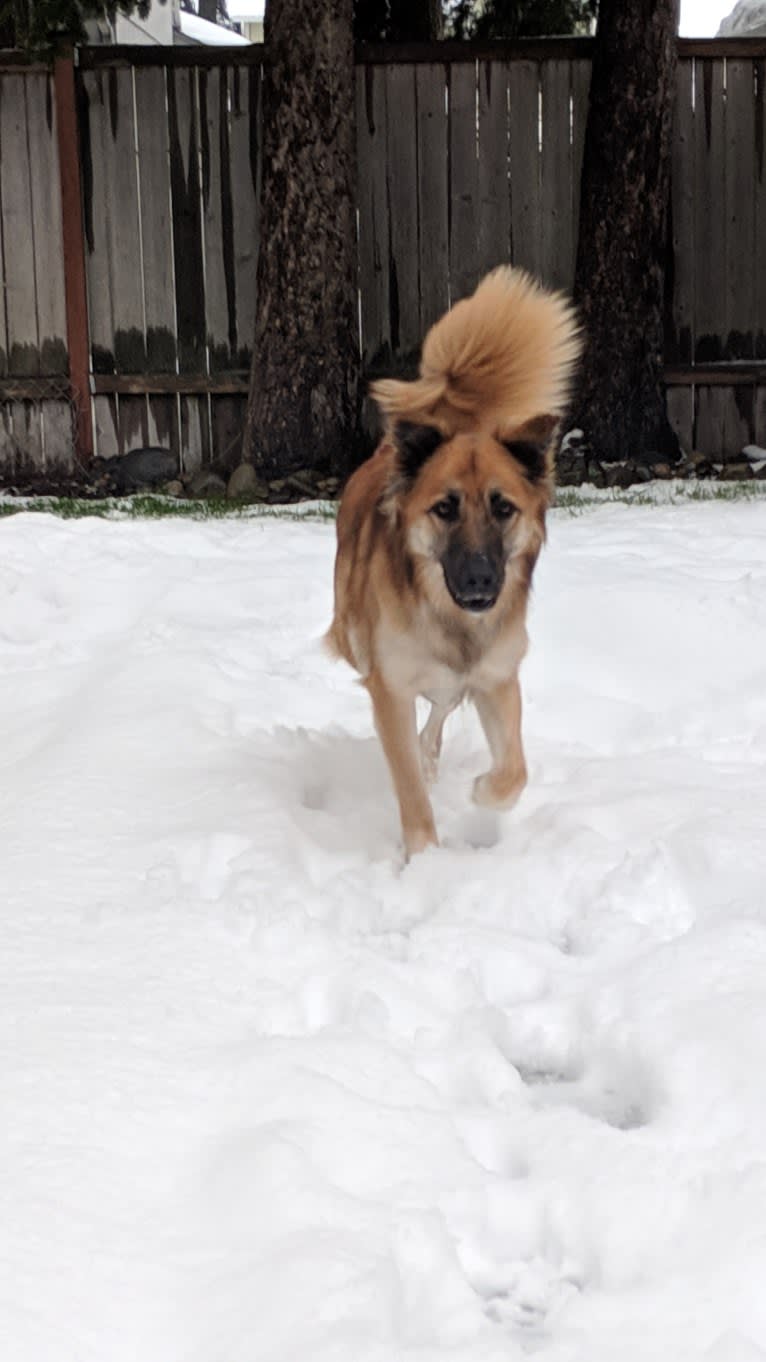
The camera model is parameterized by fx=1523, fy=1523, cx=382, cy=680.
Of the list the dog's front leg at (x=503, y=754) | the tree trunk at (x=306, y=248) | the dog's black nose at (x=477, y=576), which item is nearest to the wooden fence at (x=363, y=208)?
the tree trunk at (x=306, y=248)

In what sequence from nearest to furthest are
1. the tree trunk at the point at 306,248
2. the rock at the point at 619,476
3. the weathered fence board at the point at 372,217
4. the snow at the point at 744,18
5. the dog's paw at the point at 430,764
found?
the dog's paw at the point at 430,764 < the tree trunk at the point at 306,248 < the rock at the point at 619,476 < the weathered fence board at the point at 372,217 < the snow at the point at 744,18

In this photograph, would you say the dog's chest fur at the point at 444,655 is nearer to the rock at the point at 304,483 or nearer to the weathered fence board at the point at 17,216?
the rock at the point at 304,483

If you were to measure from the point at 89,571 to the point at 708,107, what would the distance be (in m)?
5.77

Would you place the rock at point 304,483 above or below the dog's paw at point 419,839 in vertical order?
above

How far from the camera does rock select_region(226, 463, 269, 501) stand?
884cm

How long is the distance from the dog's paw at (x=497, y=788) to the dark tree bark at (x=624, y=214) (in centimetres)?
586

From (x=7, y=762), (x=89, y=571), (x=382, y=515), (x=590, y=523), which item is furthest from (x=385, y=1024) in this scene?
(x=590, y=523)

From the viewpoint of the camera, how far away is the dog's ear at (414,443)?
11.0 ft

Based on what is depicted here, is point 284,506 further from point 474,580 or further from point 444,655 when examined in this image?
point 474,580

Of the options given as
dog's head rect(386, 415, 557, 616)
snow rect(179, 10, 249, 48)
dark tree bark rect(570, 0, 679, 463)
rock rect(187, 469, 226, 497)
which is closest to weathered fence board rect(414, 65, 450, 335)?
dark tree bark rect(570, 0, 679, 463)

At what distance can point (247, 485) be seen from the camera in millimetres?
8906

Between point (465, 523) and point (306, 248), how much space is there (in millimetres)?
5894

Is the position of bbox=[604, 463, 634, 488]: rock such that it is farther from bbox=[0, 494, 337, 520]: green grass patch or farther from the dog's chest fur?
the dog's chest fur

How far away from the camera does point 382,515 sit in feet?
12.0
